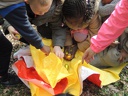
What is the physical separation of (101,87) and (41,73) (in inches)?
16.5

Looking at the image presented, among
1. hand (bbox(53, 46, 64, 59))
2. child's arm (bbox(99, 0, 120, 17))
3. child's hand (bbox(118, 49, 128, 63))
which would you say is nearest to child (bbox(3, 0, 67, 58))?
hand (bbox(53, 46, 64, 59))

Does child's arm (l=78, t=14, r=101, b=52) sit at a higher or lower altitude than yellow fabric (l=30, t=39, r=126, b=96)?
higher

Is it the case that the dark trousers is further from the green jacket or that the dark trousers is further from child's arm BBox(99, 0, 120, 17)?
child's arm BBox(99, 0, 120, 17)

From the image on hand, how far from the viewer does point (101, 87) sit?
181 cm

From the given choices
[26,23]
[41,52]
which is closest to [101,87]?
[41,52]

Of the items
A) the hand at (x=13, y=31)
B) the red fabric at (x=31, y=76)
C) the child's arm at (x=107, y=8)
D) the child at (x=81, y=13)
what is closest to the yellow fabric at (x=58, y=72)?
the red fabric at (x=31, y=76)

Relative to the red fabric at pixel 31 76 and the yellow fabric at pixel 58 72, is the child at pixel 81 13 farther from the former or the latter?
the red fabric at pixel 31 76

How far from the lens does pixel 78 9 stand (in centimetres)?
161

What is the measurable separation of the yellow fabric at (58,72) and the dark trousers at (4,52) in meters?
0.17

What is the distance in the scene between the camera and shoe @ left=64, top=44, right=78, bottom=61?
1932 millimetres

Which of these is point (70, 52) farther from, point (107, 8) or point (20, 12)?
point (20, 12)

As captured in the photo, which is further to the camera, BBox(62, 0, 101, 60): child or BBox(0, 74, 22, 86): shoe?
BBox(0, 74, 22, 86): shoe

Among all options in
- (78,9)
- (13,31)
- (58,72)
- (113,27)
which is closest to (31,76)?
(58,72)

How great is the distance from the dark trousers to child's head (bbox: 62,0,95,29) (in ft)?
1.34
